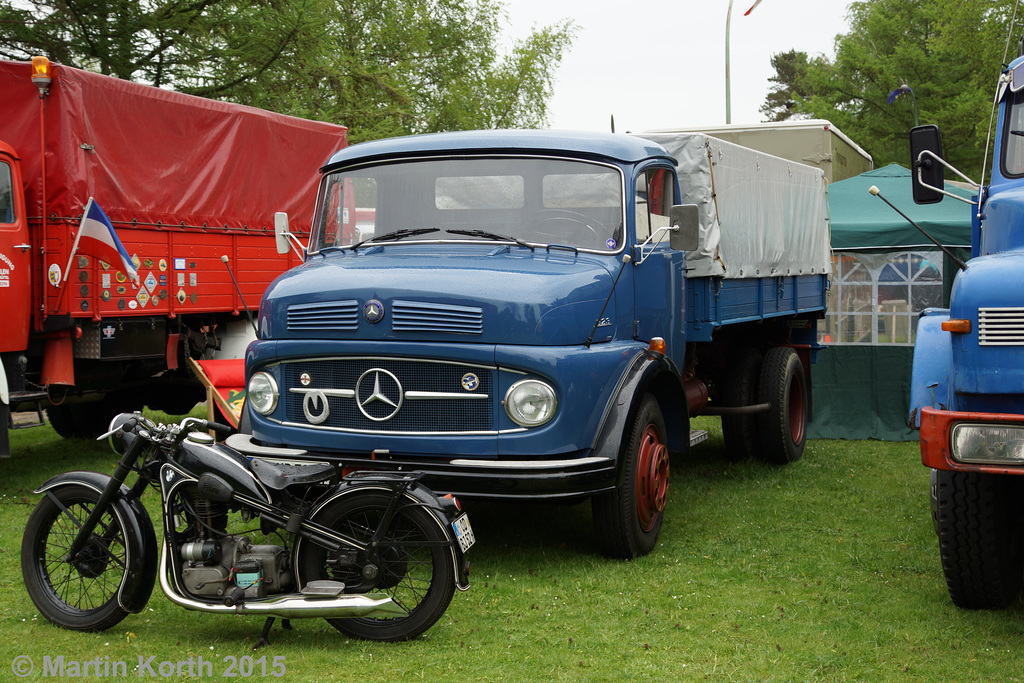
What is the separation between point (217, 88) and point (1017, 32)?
15471 millimetres

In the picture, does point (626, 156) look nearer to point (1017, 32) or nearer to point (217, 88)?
point (217, 88)

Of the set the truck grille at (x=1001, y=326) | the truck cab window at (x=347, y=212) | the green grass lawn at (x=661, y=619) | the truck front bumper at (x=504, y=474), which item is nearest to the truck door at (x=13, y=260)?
the green grass lawn at (x=661, y=619)

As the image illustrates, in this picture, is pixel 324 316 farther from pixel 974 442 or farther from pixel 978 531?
pixel 978 531

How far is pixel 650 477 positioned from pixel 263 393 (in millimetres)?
2228

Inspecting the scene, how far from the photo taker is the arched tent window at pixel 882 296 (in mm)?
11820

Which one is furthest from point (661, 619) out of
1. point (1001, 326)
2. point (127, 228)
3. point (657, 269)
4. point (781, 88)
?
point (781, 88)

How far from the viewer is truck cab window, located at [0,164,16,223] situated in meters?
8.02

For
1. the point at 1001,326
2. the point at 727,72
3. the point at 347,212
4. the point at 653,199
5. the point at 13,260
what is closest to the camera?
the point at 1001,326

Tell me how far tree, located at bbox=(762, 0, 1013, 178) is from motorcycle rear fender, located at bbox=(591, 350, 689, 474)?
22010mm

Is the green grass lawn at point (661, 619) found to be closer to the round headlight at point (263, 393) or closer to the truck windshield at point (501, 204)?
the round headlight at point (263, 393)

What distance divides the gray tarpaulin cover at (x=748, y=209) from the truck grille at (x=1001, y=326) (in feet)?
11.4

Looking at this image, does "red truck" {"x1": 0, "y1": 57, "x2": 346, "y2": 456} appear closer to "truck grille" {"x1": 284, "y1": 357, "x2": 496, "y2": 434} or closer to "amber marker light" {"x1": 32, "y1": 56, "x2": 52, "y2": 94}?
"amber marker light" {"x1": 32, "y1": 56, "x2": 52, "y2": 94}

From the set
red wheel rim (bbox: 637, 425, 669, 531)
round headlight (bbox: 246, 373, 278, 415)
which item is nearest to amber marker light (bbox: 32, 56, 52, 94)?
round headlight (bbox: 246, 373, 278, 415)

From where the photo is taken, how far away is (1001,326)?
4.09 metres
